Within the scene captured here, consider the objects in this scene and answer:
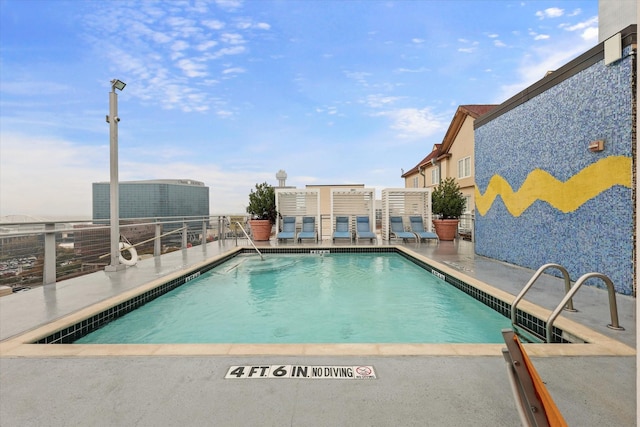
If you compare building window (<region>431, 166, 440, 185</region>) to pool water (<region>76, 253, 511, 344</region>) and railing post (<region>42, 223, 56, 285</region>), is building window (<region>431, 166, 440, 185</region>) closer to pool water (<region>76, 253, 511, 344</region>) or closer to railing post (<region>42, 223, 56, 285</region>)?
pool water (<region>76, 253, 511, 344</region>)

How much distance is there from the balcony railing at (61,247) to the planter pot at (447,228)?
7.61m

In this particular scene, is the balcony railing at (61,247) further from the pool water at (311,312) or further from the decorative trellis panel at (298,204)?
the decorative trellis panel at (298,204)

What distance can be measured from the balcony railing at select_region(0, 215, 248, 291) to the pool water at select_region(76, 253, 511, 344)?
1338 mm

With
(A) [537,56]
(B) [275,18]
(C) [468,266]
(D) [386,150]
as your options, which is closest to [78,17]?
(B) [275,18]

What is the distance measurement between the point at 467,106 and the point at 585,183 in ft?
37.3

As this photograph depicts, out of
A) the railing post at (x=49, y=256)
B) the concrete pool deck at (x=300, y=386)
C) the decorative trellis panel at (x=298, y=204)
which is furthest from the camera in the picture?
the decorative trellis panel at (x=298, y=204)

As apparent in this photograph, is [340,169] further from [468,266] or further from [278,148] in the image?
[468,266]

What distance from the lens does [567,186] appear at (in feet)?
15.1

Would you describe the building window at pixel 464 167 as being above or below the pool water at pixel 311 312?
above

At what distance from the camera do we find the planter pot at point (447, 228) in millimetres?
9812

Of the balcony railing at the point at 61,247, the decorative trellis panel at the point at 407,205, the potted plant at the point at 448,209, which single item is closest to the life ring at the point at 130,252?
the balcony railing at the point at 61,247

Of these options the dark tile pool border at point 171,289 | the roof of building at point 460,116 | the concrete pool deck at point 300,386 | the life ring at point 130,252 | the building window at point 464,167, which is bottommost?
the dark tile pool border at point 171,289

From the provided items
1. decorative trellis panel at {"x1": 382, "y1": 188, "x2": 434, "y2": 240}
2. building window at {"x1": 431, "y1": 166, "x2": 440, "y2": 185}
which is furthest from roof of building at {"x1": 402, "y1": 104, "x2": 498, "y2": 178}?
decorative trellis panel at {"x1": 382, "y1": 188, "x2": 434, "y2": 240}

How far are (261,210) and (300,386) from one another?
8.89 m
